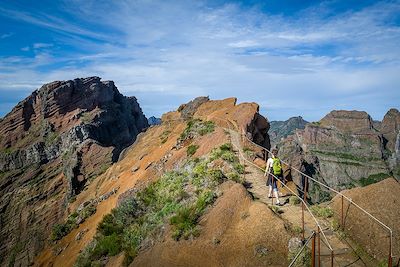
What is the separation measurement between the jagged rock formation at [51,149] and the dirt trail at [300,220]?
1937 inches

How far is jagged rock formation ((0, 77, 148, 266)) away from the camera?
2908 inches

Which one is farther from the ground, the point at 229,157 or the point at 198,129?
the point at 198,129

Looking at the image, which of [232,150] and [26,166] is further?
[26,166]

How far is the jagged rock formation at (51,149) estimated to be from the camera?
73875 millimetres

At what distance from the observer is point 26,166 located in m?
98.6

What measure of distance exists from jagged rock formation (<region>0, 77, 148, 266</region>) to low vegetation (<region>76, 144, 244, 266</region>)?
137 ft

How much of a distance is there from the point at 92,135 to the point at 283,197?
83417 mm

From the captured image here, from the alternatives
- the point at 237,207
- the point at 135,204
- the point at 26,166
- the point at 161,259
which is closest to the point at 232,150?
the point at 135,204

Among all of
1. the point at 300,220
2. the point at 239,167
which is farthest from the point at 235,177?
the point at 300,220

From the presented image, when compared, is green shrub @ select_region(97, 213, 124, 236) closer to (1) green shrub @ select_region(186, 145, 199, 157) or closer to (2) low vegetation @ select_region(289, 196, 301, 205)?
(1) green shrub @ select_region(186, 145, 199, 157)

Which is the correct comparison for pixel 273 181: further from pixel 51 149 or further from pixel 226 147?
pixel 51 149

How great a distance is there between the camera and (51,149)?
99.4 m

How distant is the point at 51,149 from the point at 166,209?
8510 cm

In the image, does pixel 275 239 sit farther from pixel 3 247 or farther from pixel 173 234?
pixel 3 247
